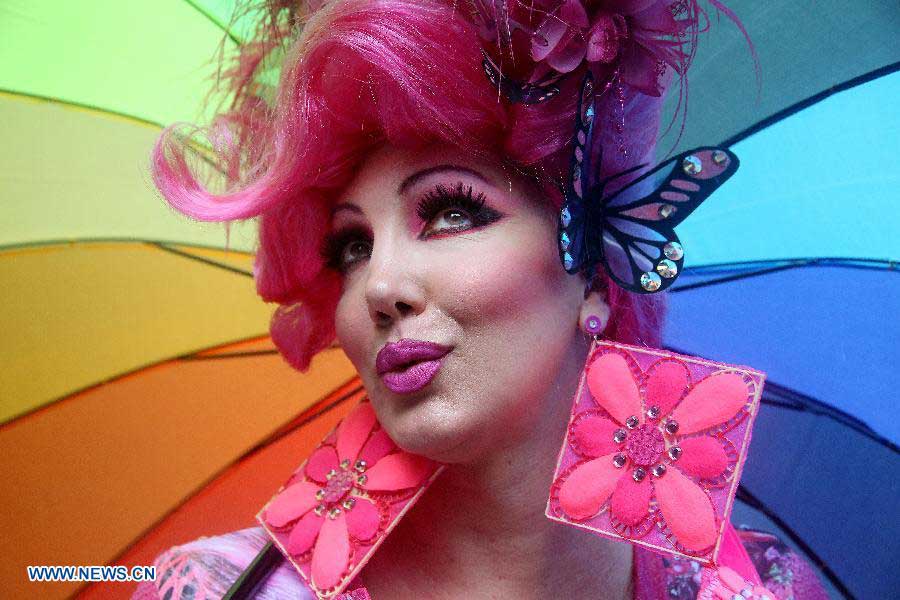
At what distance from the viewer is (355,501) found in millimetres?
1604

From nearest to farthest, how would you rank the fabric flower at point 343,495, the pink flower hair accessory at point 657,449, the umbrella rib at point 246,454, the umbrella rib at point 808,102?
the pink flower hair accessory at point 657,449, the umbrella rib at point 808,102, the fabric flower at point 343,495, the umbrella rib at point 246,454

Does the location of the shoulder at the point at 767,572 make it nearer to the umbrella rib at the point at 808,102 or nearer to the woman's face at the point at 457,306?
the woman's face at the point at 457,306

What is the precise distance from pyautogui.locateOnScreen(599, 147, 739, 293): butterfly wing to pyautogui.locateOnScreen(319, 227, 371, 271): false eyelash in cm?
49

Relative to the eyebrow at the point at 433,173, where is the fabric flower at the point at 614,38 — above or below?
above

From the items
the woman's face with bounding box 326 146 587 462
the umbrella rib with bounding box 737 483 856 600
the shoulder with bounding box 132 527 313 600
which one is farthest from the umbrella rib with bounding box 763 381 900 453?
the shoulder with bounding box 132 527 313 600

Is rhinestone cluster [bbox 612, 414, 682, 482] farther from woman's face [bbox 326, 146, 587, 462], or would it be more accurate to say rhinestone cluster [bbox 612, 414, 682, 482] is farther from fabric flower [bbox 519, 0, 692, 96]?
fabric flower [bbox 519, 0, 692, 96]

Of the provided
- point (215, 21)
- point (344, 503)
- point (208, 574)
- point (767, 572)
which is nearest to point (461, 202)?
point (344, 503)

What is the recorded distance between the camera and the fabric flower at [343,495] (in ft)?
5.12

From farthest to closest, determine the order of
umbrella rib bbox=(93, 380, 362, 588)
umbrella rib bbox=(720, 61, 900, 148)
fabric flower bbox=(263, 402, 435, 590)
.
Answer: umbrella rib bbox=(93, 380, 362, 588)
fabric flower bbox=(263, 402, 435, 590)
umbrella rib bbox=(720, 61, 900, 148)

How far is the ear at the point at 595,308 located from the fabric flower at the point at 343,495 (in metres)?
0.42

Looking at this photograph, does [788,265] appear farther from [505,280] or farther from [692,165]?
[505,280]

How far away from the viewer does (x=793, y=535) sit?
1.66 m

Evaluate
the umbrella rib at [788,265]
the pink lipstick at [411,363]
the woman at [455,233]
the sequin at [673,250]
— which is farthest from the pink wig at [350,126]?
the pink lipstick at [411,363]

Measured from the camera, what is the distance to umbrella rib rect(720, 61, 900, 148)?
146cm
